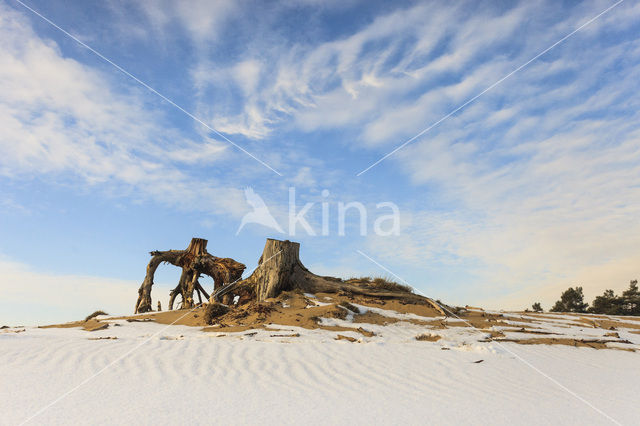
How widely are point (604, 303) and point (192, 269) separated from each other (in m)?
22.7

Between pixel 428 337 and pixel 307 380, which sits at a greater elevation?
pixel 428 337

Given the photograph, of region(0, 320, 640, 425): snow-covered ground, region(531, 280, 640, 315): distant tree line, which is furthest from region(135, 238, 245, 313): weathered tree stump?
region(531, 280, 640, 315): distant tree line

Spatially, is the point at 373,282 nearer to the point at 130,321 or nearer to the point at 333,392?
the point at 130,321

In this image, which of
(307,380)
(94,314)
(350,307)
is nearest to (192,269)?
(94,314)

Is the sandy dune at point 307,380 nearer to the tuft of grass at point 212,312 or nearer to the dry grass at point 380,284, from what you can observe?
the tuft of grass at point 212,312

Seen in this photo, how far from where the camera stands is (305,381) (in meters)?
5.52

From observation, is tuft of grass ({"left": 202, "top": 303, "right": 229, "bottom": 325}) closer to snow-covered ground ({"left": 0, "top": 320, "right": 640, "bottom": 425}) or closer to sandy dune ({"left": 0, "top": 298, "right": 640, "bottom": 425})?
sandy dune ({"left": 0, "top": 298, "right": 640, "bottom": 425})

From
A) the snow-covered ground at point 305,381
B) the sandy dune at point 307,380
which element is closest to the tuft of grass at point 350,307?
the sandy dune at point 307,380

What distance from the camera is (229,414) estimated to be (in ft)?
14.0

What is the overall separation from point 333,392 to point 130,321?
7.30m

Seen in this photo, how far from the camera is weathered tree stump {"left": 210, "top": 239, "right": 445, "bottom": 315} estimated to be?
12125 mm

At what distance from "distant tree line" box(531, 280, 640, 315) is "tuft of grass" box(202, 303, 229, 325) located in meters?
18.2

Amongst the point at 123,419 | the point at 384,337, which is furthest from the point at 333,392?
the point at 384,337

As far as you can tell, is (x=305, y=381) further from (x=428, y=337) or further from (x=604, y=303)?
(x=604, y=303)
